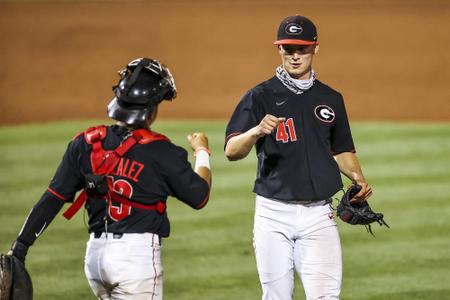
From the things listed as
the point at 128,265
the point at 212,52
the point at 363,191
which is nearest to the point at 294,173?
the point at 363,191

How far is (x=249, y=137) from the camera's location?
4.64m

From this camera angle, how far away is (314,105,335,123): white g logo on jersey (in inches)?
193

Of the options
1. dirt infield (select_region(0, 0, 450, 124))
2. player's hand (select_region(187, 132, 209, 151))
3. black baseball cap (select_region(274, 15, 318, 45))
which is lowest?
player's hand (select_region(187, 132, 209, 151))

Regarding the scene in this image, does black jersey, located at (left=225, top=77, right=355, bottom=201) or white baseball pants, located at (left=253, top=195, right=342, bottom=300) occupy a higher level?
black jersey, located at (left=225, top=77, right=355, bottom=201)

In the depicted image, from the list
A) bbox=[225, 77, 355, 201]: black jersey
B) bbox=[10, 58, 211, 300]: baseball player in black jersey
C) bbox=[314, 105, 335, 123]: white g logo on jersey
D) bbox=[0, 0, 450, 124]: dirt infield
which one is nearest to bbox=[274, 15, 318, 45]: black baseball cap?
bbox=[225, 77, 355, 201]: black jersey

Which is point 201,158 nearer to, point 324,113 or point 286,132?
point 286,132

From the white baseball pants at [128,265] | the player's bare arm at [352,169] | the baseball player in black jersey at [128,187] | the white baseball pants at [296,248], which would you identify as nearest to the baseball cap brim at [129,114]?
the baseball player in black jersey at [128,187]

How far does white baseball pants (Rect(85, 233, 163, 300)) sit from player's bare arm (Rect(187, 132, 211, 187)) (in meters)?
0.36

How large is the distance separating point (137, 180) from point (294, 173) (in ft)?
3.69

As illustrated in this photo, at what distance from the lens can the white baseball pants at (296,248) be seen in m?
4.77

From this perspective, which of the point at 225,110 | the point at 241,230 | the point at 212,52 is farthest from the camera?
the point at 212,52

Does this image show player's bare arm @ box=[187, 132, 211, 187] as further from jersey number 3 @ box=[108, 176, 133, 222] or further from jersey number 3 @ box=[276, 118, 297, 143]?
jersey number 3 @ box=[276, 118, 297, 143]

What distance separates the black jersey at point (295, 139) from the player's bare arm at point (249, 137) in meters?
0.10

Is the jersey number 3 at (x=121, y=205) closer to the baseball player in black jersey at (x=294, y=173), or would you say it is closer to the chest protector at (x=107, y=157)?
the chest protector at (x=107, y=157)
